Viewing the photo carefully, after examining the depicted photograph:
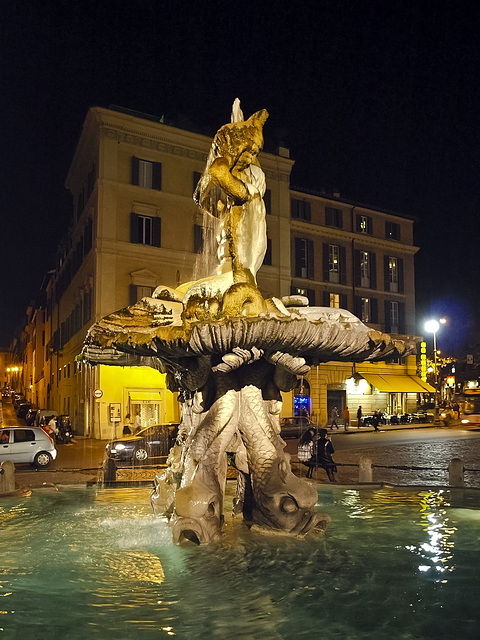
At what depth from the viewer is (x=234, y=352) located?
6.65m

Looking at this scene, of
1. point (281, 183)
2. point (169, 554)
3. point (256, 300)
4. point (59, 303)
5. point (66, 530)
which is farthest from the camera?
point (59, 303)

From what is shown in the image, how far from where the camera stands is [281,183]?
122ft

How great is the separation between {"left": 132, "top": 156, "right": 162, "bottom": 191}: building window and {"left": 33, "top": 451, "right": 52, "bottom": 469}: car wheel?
1714 cm

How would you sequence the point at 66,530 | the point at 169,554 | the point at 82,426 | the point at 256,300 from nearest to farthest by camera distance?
1. the point at 169,554
2. the point at 256,300
3. the point at 66,530
4. the point at 82,426

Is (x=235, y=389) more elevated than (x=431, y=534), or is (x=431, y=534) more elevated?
(x=235, y=389)

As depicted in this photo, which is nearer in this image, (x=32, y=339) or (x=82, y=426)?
(x=82, y=426)

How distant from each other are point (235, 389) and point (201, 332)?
1.52 m

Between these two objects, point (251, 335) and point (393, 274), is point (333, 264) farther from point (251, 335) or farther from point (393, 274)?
point (251, 335)

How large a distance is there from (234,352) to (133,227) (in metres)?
26.0

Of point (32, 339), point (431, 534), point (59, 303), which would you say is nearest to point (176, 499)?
point (431, 534)

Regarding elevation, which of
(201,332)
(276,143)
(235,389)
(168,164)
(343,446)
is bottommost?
(343,446)

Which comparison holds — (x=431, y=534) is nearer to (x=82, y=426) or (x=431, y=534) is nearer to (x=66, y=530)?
(x=66, y=530)

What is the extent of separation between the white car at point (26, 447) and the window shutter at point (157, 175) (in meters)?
17.0

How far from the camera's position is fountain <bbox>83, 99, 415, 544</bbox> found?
641 centimetres
